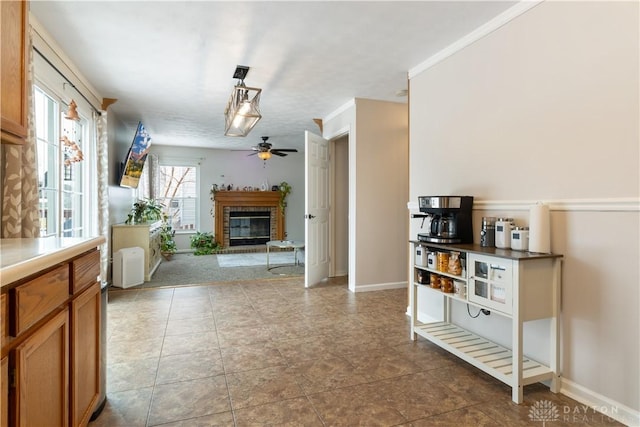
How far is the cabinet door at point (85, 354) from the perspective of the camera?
1374mm

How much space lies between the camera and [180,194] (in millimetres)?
7949

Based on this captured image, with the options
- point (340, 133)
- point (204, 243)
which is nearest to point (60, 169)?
point (340, 133)

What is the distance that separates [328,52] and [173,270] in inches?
171

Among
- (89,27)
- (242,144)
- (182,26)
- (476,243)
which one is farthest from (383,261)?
(242,144)

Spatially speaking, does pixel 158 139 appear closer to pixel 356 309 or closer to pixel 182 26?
pixel 182 26

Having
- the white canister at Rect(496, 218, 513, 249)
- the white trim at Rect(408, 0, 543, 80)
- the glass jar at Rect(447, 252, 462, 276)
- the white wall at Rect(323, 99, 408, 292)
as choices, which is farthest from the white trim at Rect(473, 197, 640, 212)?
the white wall at Rect(323, 99, 408, 292)

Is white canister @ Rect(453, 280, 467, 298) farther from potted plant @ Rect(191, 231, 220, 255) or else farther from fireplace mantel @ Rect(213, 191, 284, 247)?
fireplace mantel @ Rect(213, 191, 284, 247)

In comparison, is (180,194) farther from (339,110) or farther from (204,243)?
(339,110)

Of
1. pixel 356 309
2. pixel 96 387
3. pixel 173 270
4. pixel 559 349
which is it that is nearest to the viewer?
pixel 96 387

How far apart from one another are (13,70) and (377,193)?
3574 mm

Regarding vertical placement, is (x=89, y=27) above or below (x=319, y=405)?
above

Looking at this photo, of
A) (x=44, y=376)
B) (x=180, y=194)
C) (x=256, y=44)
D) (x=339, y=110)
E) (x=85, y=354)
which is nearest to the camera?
(x=44, y=376)

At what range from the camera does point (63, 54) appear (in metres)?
2.93

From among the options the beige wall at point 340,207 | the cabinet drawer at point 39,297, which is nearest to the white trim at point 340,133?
the beige wall at point 340,207
